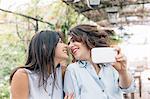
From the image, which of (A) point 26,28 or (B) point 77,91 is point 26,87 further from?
(A) point 26,28

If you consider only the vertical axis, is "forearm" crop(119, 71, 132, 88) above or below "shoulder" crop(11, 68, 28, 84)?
below

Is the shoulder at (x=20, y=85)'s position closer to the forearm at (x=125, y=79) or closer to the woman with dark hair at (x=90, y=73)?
the woman with dark hair at (x=90, y=73)

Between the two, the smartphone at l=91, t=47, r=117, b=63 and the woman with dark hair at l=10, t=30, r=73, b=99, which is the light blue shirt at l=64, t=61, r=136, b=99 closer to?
the woman with dark hair at l=10, t=30, r=73, b=99

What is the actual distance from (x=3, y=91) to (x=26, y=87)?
11.7 feet

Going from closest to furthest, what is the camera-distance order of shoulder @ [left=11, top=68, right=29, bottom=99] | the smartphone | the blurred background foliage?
the smartphone → shoulder @ [left=11, top=68, right=29, bottom=99] → the blurred background foliage

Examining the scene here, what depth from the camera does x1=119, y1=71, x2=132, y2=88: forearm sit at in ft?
6.41

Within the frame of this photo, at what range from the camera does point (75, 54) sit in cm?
197

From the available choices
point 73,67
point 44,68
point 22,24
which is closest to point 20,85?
point 44,68

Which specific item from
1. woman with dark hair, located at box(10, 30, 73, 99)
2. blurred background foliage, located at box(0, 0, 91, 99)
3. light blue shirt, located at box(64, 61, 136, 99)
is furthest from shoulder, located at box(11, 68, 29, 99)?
blurred background foliage, located at box(0, 0, 91, 99)

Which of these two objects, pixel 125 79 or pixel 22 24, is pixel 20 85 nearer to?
pixel 125 79

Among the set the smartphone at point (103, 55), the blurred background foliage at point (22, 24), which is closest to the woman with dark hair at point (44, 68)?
the smartphone at point (103, 55)

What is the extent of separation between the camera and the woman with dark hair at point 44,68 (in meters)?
1.97

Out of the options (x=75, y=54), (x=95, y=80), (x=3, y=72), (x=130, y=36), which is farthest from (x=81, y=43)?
(x=130, y=36)

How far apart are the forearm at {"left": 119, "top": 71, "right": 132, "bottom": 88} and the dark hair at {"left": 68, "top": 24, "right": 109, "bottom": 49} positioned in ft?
0.73
